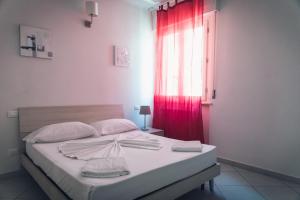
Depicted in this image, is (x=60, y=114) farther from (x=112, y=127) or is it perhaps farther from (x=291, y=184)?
(x=291, y=184)

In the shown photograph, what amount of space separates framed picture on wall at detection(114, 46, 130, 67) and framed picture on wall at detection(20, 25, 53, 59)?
112cm

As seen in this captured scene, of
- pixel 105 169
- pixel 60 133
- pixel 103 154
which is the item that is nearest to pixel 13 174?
pixel 60 133

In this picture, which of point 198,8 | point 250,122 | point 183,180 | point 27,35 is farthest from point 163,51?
point 183,180

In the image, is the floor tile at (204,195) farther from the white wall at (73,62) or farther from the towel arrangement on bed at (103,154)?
the white wall at (73,62)

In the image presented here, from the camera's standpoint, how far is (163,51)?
12.9 feet

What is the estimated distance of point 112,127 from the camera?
3104mm

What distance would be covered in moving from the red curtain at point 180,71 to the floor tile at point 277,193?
1177 millimetres

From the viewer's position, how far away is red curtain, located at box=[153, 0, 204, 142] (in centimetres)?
340

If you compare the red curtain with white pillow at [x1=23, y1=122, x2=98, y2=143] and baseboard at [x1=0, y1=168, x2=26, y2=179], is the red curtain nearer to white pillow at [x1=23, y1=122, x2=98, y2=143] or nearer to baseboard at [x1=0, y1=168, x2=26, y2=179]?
white pillow at [x1=23, y1=122, x2=98, y2=143]

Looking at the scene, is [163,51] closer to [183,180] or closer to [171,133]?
[171,133]

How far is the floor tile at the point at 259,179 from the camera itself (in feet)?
8.46

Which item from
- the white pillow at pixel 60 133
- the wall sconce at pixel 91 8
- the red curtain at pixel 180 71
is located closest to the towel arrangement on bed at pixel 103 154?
the white pillow at pixel 60 133

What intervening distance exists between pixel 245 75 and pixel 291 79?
58cm

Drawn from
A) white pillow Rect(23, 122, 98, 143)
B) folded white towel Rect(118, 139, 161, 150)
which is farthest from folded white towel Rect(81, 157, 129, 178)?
white pillow Rect(23, 122, 98, 143)
